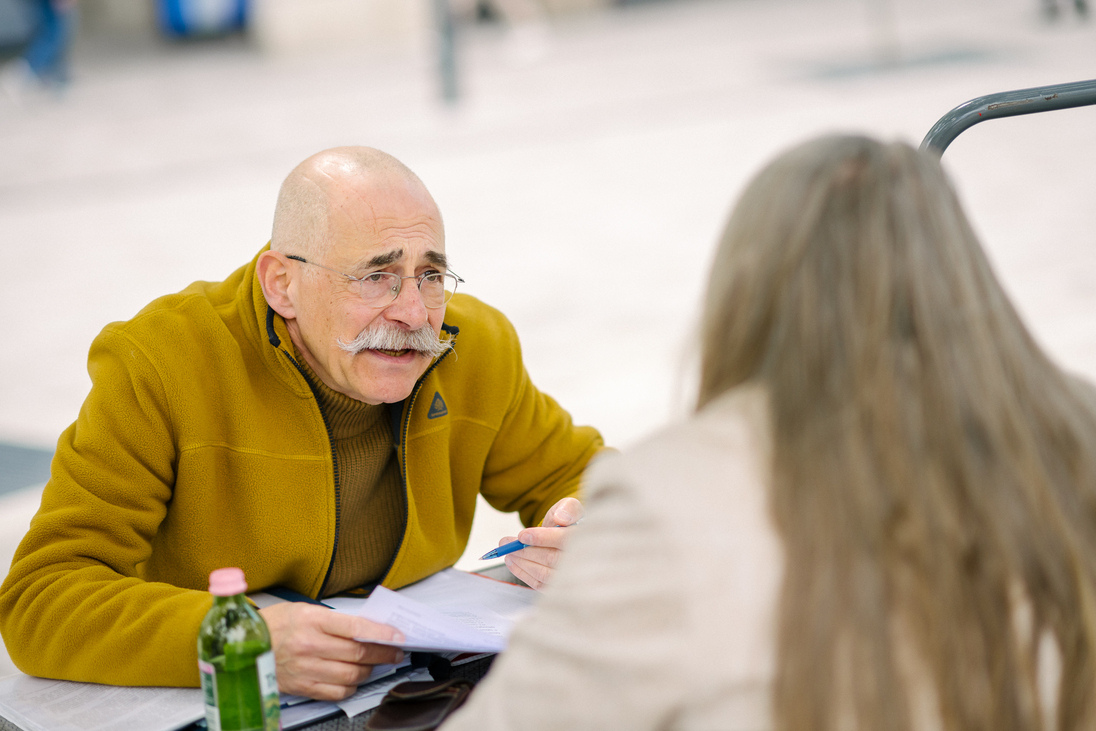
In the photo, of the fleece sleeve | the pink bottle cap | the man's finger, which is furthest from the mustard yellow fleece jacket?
the pink bottle cap

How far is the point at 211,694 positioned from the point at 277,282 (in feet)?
3.03

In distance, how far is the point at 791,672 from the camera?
41.9 inches

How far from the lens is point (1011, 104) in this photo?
6.73 feet

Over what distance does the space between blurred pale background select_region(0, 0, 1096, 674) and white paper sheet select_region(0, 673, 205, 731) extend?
36.4 inches

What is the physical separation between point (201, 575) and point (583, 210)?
6825mm

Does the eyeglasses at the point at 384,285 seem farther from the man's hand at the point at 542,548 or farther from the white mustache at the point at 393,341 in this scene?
the man's hand at the point at 542,548

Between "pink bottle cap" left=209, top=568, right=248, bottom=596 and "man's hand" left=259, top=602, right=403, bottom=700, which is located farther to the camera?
"man's hand" left=259, top=602, right=403, bottom=700

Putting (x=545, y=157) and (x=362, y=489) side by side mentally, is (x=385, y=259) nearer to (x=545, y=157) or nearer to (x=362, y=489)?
(x=362, y=489)

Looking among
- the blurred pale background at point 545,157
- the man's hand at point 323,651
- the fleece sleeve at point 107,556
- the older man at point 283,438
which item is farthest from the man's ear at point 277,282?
the blurred pale background at point 545,157

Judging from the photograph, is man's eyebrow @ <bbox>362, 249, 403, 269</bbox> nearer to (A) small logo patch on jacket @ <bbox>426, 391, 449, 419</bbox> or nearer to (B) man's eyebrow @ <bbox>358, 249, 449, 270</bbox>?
(B) man's eyebrow @ <bbox>358, 249, 449, 270</bbox>

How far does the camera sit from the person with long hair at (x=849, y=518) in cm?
108

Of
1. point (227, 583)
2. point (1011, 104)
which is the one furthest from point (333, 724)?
point (1011, 104)

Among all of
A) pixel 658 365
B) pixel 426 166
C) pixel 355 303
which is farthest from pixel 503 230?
pixel 355 303

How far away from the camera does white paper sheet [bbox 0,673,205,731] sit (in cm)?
163
